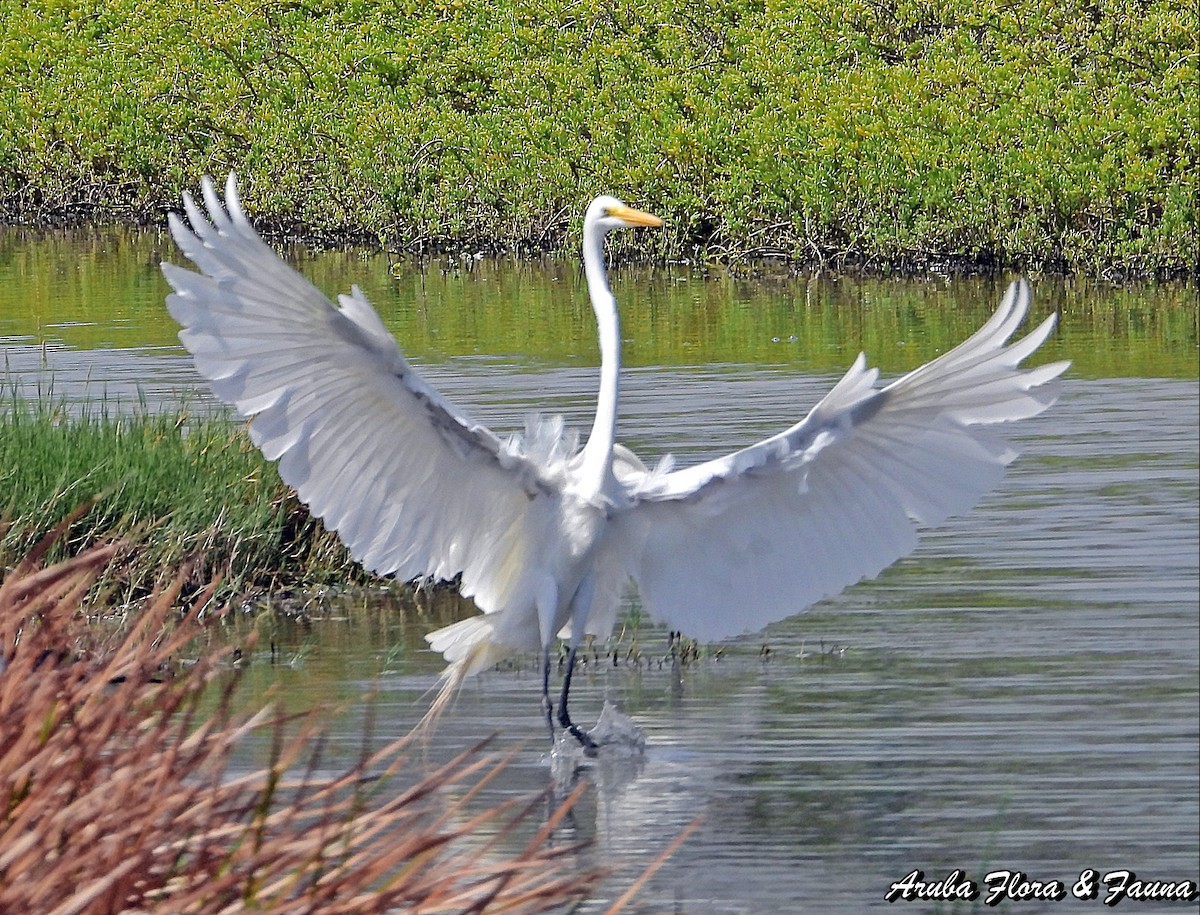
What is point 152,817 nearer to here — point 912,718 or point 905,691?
point 912,718

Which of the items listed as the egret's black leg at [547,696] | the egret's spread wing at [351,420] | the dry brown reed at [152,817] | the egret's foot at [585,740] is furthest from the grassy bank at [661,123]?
the dry brown reed at [152,817]

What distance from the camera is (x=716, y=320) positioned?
17.1m

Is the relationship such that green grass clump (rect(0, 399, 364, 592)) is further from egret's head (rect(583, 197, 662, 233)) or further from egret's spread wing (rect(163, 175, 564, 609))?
egret's head (rect(583, 197, 662, 233))

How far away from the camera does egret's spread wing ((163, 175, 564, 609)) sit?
5855mm

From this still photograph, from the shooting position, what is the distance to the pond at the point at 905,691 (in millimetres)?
5547

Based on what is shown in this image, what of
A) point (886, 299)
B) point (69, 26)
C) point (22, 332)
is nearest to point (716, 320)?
A: point (886, 299)

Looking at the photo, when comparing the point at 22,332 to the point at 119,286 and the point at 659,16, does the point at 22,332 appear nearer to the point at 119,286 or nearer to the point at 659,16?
the point at 119,286

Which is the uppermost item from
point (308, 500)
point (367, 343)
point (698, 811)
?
point (367, 343)

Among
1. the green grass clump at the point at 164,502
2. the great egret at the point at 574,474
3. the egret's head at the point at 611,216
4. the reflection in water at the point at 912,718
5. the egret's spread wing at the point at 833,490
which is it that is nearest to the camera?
the reflection in water at the point at 912,718

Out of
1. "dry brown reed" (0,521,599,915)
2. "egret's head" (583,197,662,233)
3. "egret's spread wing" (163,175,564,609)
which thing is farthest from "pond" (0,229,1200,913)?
"egret's head" (583,197,662,233)

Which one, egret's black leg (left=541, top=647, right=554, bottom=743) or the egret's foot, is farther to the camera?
egret's black leg (left=541, top=647, right=554, bottom=743)

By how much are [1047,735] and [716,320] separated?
10872mm

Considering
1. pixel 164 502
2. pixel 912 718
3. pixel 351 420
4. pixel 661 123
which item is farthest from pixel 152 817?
pixel 661 123

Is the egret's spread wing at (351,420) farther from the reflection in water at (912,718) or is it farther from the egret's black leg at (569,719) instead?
the reflection in water at (912,718)
